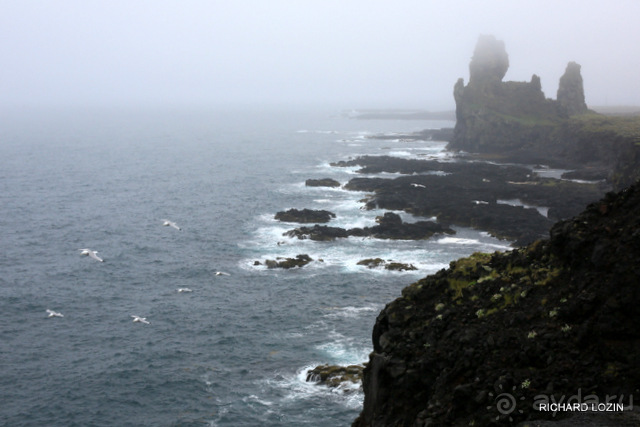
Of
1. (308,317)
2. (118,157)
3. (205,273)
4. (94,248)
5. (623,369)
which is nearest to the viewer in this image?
(623,369)

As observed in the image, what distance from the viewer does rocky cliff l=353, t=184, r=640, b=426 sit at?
18.0 meters

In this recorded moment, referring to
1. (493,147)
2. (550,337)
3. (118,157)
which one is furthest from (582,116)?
(550,337)

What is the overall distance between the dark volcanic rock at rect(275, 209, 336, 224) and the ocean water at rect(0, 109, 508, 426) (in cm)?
208

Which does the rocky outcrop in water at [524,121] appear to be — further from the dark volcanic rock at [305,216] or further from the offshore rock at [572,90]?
the dark volcanic rock at [305,216]

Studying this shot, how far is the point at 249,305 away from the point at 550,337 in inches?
1411

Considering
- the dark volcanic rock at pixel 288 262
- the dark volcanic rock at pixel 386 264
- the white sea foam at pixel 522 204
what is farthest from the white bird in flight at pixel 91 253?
the white sea foam at pixel 522 204

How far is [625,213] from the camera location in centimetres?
2214

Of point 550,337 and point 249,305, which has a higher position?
point 550,337

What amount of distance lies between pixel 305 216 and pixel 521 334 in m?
61.2

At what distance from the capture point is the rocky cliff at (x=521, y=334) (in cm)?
1802

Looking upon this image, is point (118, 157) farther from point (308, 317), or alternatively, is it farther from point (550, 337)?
point (550, 337)

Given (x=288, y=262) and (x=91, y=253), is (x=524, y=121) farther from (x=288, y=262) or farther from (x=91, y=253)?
(x=91, y=253)

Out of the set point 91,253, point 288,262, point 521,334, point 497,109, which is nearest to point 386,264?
point 288,262

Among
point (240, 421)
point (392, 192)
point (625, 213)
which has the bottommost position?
point (240, 421)
